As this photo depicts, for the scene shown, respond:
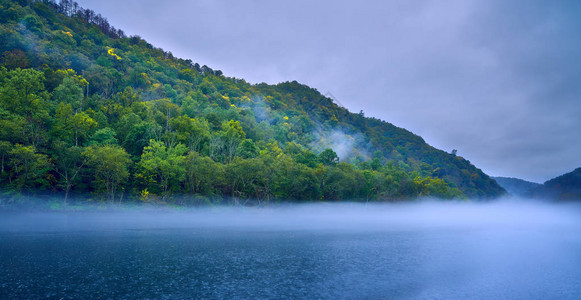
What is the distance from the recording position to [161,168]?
70.8 m

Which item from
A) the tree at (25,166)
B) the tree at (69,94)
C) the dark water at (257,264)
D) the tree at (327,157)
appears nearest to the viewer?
the dark water at (257,264)

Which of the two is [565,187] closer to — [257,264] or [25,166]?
[257,264]

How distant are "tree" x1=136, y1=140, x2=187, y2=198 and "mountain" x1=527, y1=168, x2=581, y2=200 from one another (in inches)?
6326

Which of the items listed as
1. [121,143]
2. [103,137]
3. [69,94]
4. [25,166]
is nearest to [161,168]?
[103,137]

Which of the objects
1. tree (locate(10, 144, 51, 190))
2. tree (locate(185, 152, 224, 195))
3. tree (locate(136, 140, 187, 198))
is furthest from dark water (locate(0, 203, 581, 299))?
tree (locate(185, 152, 224, 195))

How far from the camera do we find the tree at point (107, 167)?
2394 inches

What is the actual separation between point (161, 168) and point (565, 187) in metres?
170

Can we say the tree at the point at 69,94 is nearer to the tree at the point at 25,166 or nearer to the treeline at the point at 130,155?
the treeline at the point at 130,155

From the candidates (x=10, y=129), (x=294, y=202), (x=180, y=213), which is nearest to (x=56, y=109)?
(x=10, y=129)

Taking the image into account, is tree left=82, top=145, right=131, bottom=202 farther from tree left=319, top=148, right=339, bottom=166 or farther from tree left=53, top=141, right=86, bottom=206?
tree left=319, top=148, right=339, bottom=166

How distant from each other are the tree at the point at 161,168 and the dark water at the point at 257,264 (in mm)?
19627

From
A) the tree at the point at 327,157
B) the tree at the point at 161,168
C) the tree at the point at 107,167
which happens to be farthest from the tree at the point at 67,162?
the tree at the point at 327,157

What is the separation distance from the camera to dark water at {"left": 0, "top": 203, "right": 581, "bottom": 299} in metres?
21.4

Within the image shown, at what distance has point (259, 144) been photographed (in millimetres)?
119000
